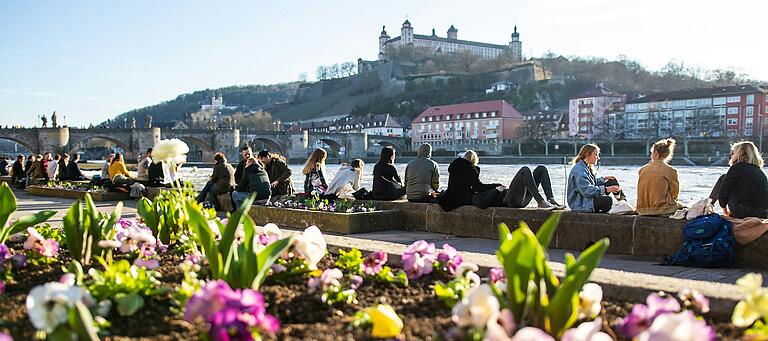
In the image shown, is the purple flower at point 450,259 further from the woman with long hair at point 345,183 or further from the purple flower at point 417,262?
the woman with long hair at point 345,183

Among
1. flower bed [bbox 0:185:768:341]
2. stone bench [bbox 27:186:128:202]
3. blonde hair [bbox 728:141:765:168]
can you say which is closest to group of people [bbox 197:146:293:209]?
stone bench [bbox 27:186:128:202]

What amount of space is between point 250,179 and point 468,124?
100173 millimetres

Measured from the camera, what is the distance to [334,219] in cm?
831

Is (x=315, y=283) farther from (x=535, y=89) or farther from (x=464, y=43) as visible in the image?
(x=464, y=43)

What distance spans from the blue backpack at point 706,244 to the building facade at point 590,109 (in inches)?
3781

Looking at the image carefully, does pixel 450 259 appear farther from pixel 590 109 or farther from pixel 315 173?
pixel 590 109

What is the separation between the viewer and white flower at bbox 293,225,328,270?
355cm

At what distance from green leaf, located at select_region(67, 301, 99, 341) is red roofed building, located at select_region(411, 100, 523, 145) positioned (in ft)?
310

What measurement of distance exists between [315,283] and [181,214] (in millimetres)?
2054

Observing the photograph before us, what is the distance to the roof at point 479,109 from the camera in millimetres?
104250

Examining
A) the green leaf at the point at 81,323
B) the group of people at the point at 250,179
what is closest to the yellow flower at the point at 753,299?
the green leaf at the point at 81,323

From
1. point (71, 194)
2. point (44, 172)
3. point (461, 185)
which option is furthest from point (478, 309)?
point (44, 172)

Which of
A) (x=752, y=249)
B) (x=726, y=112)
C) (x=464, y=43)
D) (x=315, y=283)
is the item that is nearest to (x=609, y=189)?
(x=752, y=249)

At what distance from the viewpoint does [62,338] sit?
218cm
